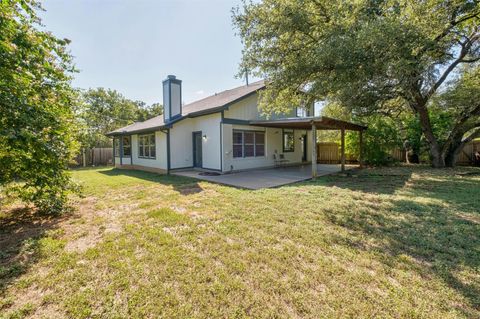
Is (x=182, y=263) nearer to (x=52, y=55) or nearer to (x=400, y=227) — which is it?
(x=400, y=227)

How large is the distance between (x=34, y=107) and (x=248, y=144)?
9.34m

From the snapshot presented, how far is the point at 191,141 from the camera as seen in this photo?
1245 centimetres

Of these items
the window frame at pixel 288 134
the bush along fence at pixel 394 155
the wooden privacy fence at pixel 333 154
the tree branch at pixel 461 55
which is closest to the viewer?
the tree branch at pixel 461 55

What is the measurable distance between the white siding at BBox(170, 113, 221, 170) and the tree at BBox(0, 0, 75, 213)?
21.2ft

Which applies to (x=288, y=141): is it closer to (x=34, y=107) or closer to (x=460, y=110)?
(x=460, y=110)

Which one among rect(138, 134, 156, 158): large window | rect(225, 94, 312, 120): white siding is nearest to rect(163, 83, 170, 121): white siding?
rect(138, 134, 156, 158): large window

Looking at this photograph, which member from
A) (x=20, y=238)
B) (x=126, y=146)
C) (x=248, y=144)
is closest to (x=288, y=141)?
(x=248, y=144)

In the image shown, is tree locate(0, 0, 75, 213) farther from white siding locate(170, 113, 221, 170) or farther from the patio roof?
the patio roof

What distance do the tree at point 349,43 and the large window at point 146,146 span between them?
7042 millimetres

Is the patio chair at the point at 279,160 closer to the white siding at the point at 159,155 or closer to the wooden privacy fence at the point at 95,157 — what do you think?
the white siding at the point at 159,155

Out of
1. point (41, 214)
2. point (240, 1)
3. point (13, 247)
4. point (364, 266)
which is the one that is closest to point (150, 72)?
point (240, 1)

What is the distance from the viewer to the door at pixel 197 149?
12.3 m

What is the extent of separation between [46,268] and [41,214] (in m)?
2.92

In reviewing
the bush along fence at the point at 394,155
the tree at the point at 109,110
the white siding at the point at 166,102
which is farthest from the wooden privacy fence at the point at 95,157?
the bush along fence at the point at 394,155
